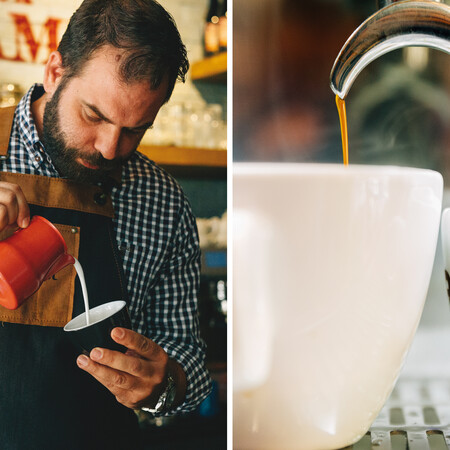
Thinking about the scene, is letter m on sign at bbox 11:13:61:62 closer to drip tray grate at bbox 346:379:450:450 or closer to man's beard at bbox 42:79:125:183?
man's beard at bbox 42:79:125:183

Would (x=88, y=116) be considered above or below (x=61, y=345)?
Answer: above

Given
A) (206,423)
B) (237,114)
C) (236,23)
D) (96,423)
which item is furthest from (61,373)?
(236,23)


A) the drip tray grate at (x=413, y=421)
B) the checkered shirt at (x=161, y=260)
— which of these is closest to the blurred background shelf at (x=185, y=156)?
the checkered shirt at (x=161, y=260)

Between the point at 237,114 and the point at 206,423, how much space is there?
476mm

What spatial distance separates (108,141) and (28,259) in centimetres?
17

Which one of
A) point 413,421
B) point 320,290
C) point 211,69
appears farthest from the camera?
point 211,69

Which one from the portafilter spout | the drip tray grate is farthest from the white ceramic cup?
the portafilter spout

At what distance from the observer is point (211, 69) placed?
65 centimetres

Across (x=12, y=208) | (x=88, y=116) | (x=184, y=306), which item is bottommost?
(x=184, y=306)

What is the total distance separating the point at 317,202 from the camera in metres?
0.43

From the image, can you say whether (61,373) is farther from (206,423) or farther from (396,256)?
(396,256)

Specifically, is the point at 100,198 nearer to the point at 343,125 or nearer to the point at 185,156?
the point at 185,156

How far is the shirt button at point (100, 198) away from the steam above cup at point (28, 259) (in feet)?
0.24

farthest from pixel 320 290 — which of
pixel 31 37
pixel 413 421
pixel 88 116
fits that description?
pixel 31 37
